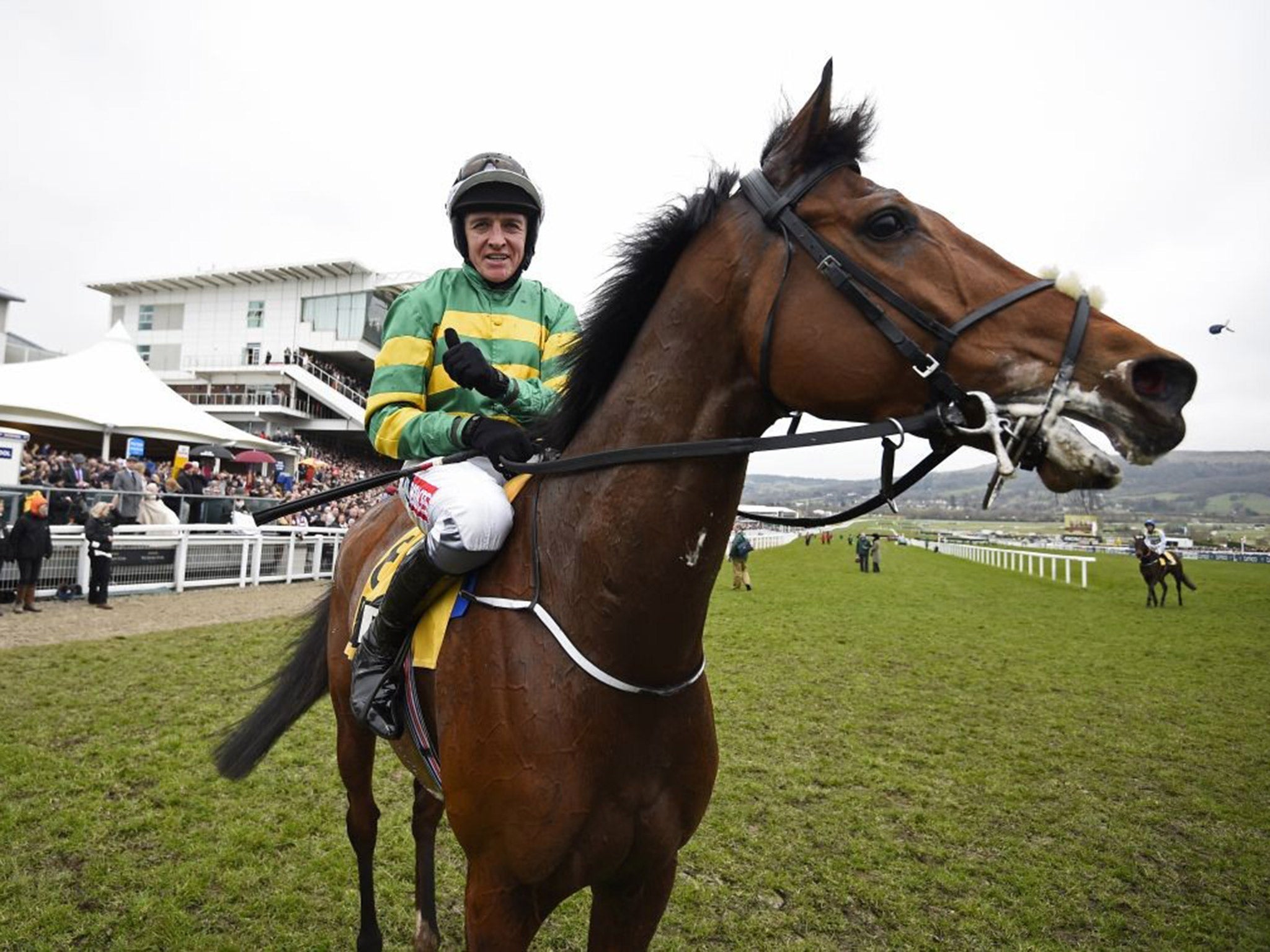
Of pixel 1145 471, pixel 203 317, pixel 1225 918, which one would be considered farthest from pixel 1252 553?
pixel 203 317

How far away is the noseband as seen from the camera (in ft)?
4.82

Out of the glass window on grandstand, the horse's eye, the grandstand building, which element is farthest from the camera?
the glass window on grandstand

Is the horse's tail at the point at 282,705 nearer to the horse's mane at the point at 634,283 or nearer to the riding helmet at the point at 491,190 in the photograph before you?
the riding helmet at the point at 491,190

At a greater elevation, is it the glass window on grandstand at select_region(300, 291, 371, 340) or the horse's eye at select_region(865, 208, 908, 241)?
the glass window on grandstand at select_region(300, 291, 371, 340)

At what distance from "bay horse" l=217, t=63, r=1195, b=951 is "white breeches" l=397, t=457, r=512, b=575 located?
79 millimetres

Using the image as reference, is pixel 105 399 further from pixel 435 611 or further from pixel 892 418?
pixel 892 418

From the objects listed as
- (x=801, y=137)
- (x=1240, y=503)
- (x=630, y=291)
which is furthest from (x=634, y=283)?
(x=1240, y=503)

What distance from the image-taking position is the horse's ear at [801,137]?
171 centimetres

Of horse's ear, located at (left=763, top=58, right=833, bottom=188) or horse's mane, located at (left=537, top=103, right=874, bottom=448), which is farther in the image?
horse's mane, located at (left=537, top=103, right=874, bottom=448)

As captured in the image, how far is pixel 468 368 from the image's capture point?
197cm

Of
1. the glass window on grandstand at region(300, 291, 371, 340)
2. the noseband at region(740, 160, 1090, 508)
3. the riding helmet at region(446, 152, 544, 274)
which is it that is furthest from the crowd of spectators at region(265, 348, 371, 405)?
the noseband at region(740, 160, 1090, 508)

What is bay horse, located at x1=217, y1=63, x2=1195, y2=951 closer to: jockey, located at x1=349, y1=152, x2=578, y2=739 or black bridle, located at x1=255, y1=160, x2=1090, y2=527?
black bridle, located at x1=255, y1=160, x2=1090, y2=527

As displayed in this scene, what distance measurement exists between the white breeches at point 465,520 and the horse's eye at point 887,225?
3.99 ft

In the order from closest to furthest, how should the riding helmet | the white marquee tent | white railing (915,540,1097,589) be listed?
1. the riding helmet
2. the white marquee tent
3. white railing (915,540,1097,589)
